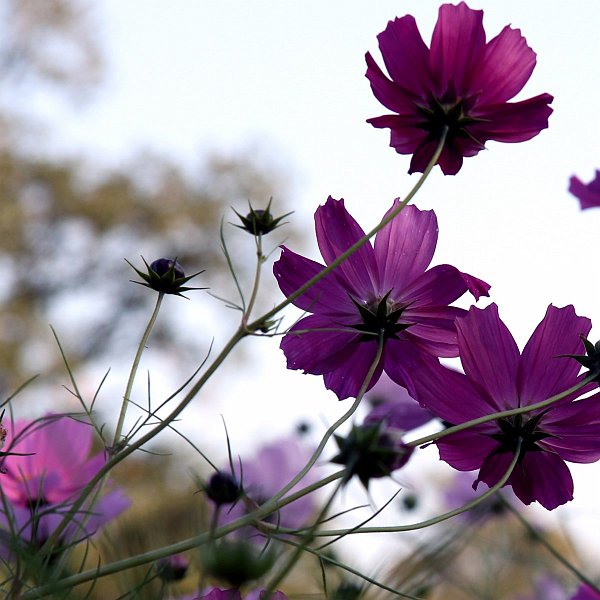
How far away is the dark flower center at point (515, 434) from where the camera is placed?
1.13 feet

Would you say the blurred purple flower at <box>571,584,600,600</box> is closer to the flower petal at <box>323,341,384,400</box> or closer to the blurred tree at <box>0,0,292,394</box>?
the flower petal at <box>323,341,384,400</box>

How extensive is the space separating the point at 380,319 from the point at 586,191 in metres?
0.13

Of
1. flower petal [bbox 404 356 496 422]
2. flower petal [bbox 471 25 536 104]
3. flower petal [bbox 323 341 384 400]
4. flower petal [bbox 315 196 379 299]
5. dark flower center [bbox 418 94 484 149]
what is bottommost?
flower petal [bbox 404 356 496 422]

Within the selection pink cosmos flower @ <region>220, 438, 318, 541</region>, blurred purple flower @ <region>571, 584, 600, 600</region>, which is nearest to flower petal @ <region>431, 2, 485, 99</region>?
blurred purple flower @ <region>571, 584, 600, 600</region>

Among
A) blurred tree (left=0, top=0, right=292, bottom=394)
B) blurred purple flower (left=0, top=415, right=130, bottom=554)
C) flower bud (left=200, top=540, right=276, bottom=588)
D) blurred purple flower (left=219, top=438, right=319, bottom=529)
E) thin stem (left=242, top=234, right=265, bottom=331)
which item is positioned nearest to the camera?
flower bud (left=200, top=540, right=276, bottom=588)

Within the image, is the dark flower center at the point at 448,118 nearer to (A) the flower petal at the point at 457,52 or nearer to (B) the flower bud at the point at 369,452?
(A) the flower petal at the point at 457,52

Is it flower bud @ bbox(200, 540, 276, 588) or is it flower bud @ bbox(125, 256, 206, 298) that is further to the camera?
flower bud @ bbox(125, 256, 206, 298)

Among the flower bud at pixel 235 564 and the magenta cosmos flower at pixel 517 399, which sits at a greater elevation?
the magenta cosmos flower at pixel 517 399

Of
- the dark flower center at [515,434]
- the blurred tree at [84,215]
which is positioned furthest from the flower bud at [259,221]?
the blurred tree at [84,215]

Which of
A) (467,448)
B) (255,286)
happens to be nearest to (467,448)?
(467,448)

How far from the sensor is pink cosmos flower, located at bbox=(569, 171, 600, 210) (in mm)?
421

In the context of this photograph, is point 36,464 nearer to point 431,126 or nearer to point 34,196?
point 431,126

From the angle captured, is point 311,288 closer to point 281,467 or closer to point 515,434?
point 515,434

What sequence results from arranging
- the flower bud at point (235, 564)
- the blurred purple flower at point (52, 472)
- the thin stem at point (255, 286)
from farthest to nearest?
1. the blurred purple flower at point (52, 472)
2. the thin stem at point (255, 286)
3. the flower bud at point (235, 564)
